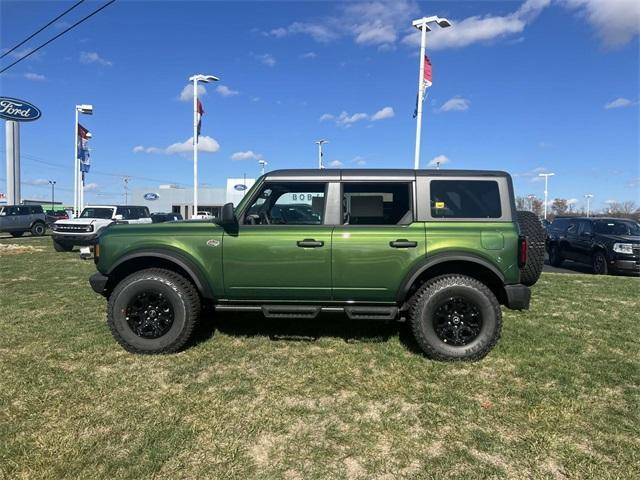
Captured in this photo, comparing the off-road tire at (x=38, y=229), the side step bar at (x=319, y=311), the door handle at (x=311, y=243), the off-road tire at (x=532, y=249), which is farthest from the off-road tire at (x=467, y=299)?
the off-road tire at (x=38, y=229)

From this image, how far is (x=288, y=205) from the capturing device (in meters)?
5.04

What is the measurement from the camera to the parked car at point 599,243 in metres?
11.6

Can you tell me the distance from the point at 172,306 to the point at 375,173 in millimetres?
2533

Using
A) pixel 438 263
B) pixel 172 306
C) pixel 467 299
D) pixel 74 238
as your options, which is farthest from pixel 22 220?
pixel 467 299

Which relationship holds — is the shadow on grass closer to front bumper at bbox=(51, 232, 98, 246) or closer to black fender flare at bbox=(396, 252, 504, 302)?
black fender flare at bbox=(396, 252, 504, 302)

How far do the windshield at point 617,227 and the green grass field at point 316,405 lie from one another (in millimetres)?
7802

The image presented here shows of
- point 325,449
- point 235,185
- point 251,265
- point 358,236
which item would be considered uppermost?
point 235,185

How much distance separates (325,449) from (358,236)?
2150 mm

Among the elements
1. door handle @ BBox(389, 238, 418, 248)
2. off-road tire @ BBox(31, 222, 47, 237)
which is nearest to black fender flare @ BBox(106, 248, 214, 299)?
door handle @ BBox(389, 238, 418, 248)

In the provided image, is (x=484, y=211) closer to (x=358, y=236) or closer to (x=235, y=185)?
(x=358, y=236)

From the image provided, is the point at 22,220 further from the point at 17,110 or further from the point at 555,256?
the point at 555,256

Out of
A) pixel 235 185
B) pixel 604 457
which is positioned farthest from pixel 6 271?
pixel 235 185

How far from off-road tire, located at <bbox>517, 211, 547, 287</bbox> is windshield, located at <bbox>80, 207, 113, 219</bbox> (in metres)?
16.7

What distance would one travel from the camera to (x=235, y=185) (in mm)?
47000
